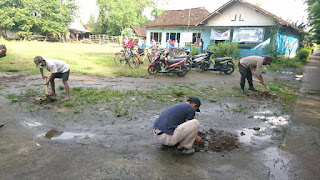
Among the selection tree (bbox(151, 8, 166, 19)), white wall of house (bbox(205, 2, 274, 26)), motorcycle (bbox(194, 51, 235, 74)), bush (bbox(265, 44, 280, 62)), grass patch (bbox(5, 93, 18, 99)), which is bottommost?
grass patch (bbox(5, 93, 18, 99))

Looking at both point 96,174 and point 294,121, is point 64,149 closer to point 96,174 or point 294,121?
point 96,174

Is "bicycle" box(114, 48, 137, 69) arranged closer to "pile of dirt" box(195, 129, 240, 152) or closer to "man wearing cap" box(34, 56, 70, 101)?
"man wearing cap" box(34, 56, 70, 101)

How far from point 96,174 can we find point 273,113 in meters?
4.34

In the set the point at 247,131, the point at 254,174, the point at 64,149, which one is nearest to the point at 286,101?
the point at 247,131

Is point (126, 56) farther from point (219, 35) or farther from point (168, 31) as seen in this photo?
point (168, 31)

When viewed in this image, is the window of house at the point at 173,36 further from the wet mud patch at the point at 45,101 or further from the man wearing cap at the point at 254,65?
the wet mud patch at the point at 45,101

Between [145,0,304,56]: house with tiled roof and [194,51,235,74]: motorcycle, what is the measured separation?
825 centimetres

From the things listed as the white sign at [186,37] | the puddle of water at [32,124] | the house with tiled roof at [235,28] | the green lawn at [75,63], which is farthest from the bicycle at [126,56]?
the white sign at [186,37]

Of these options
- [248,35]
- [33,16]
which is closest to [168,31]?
[248,35]

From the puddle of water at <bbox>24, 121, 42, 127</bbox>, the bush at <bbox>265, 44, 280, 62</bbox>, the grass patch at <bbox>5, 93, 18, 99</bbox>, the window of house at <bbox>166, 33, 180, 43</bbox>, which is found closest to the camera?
the puddle of water at <bbox>24, 121, 42, 127</bbox>

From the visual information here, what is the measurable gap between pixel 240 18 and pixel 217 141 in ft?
61.0

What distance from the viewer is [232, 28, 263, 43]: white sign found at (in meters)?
17.8

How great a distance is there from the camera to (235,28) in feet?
62.4

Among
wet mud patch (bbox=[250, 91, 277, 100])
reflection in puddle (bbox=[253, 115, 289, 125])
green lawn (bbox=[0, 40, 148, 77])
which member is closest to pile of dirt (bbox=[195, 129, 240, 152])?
reflection in puddle (bbox=[253, 115, 289, 125])
